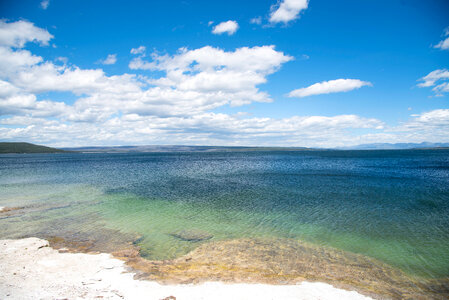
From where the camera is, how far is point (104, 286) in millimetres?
11102

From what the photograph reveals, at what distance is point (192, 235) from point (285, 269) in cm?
833

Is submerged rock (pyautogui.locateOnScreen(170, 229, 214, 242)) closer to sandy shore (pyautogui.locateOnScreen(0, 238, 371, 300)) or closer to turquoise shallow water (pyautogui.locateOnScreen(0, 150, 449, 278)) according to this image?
turquoise shallow water (pyautogui.locateOnScreen(0, 150, 449, 278))

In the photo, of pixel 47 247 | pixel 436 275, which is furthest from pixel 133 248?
pixel 436 275

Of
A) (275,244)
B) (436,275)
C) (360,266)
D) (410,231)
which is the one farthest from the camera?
(410,231)

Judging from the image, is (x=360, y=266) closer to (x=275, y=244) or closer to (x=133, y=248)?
(x=275, y=244)

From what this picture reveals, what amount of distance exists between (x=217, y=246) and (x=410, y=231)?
16377 mm

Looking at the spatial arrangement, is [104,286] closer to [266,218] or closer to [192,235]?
[192,235]

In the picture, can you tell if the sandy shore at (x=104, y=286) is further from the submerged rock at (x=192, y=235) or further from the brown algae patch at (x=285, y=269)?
the submerged rock at (x=192, y=235)

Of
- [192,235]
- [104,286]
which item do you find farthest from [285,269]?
[104,286]

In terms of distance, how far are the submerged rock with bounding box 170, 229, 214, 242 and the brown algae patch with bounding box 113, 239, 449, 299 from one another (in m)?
1.66

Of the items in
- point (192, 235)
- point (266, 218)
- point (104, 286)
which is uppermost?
point (104, 286)

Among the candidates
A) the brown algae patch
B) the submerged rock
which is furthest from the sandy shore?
the submerged rock

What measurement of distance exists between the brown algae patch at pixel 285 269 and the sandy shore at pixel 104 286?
26.4 inches

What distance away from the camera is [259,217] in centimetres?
2369
